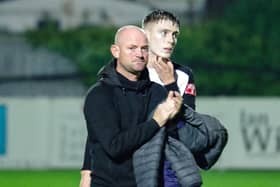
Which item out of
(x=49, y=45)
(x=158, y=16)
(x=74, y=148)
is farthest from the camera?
(x=49, y=45)

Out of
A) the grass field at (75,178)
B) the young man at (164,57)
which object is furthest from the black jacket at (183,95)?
the grass field at (75,178)

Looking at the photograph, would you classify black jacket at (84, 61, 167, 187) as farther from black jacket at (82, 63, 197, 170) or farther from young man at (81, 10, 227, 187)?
young man at (81, 10, 227, 187)

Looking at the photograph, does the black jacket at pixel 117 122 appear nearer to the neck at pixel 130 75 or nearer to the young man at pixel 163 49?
the neck at pixel 130 75

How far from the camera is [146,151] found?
5391 mm

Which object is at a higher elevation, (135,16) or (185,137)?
(135,16)

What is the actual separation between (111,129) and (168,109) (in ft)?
0.89

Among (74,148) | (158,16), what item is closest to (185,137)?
(158,16)

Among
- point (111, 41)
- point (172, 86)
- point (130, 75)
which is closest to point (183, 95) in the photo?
point (172, 86)

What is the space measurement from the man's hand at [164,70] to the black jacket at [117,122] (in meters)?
0.35

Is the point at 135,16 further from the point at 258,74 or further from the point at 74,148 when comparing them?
the point at 74,148

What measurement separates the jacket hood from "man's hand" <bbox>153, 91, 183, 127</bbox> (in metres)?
0.15

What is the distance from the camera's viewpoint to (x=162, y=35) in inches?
235

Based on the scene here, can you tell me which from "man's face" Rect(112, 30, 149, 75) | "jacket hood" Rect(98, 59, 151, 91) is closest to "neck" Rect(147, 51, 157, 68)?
"jacket hood" Rect(98, 59, 151, 91)

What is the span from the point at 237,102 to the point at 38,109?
3177 millimetres
